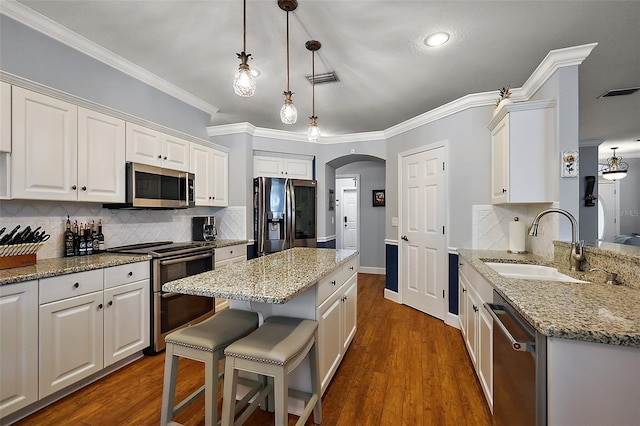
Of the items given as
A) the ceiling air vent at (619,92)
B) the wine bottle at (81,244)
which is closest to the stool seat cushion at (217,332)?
the wine bottle at (81,244)

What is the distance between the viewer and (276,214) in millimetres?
4027

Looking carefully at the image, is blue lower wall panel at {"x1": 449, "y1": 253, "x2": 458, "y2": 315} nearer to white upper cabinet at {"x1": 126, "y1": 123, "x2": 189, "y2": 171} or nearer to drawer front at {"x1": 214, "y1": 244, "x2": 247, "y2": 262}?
drawer front at {"x1": 214, "y1": 244, "x2": 247, "y2": 262}

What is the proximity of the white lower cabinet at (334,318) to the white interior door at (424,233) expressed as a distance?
1.37m

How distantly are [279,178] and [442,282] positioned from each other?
8.25 ft

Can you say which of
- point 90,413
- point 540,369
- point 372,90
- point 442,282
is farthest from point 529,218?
point 90,413

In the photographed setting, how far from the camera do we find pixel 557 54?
2285 mm

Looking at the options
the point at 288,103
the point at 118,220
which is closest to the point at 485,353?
the point at 288,103

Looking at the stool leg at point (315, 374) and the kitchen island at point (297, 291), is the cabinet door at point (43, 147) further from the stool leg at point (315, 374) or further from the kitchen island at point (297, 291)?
the stool leg at point (315, 374)

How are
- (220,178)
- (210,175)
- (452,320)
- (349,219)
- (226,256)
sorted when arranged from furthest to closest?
(349,219) → (220,178) → (210,175) → (226,256) → (452,320)

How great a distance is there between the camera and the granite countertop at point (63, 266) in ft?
5.43

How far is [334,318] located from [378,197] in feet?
13.4

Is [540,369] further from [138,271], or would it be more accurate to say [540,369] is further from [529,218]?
[138,271]

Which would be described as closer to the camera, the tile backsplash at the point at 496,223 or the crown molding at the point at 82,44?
the crown molding at the point at 82,44

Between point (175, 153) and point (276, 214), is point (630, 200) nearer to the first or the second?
point (276, 214)
